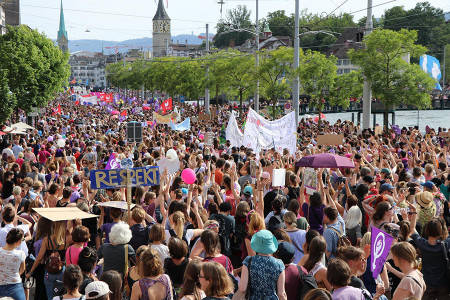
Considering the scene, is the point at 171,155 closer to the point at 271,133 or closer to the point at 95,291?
the point at 271,133

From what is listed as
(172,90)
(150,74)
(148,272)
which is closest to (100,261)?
(148,272)

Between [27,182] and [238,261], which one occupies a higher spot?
[27,182]

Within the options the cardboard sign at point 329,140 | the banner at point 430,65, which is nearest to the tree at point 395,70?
the banner at point 430,65

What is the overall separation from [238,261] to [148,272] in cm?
320

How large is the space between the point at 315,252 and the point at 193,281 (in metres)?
1.36

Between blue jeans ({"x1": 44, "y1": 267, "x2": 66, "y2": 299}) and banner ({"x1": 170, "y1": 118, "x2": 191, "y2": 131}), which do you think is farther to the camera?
banner ({"x1": 170, "y1": 118, "x2": 191, "y2": 131})

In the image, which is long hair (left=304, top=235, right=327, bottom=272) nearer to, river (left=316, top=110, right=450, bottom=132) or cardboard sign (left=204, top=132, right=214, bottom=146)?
cardboard sign (left=204, top=132, right=214, bottom=146)

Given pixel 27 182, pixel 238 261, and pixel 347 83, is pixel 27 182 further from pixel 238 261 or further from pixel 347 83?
pixel 347 83

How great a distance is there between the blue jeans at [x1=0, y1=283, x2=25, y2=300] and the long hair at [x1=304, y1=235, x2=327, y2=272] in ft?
10.9

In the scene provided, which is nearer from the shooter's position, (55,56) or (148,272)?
(148,272)

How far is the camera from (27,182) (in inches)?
429

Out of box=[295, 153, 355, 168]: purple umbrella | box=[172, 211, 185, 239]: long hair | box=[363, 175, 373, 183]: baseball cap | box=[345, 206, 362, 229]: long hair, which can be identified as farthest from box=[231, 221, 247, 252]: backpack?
box=[363, 175, 373, 183]: baseball cap

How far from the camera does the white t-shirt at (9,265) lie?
6.80 m

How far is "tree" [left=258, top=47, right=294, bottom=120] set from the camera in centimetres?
3692
